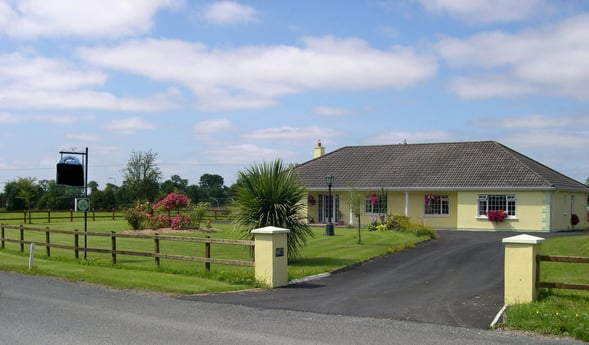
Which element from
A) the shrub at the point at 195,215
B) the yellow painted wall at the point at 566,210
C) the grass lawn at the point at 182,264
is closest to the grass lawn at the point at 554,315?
the grass lawn at the point at 182,264

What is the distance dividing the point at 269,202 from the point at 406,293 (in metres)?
6.09

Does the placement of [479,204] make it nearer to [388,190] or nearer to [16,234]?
[388,190]

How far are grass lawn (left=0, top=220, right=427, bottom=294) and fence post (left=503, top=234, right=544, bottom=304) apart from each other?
5.68m

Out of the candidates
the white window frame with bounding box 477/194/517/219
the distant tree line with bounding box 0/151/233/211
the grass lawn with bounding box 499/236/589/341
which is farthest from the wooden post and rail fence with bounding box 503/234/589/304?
the distant tree line with bounding box 0/151/233/211

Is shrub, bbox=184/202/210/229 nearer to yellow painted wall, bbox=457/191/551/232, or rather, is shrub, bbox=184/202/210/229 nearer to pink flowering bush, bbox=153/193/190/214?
pink flowering bush, bbox=153/193/190/214

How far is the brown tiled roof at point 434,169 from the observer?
34938 millimetres

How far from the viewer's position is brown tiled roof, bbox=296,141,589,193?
115 feet

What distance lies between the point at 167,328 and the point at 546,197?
2841 centimetres

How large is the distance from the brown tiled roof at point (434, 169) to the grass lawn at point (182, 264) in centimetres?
959

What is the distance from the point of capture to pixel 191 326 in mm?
9461

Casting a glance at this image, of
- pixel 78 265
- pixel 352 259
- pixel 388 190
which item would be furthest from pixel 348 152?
pixel 78 265

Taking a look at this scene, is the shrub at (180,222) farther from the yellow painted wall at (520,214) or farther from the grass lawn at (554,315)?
the grass lawn at (554,315)

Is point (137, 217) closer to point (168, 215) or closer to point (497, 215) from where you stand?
point (168, 215)

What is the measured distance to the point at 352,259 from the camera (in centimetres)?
1945
